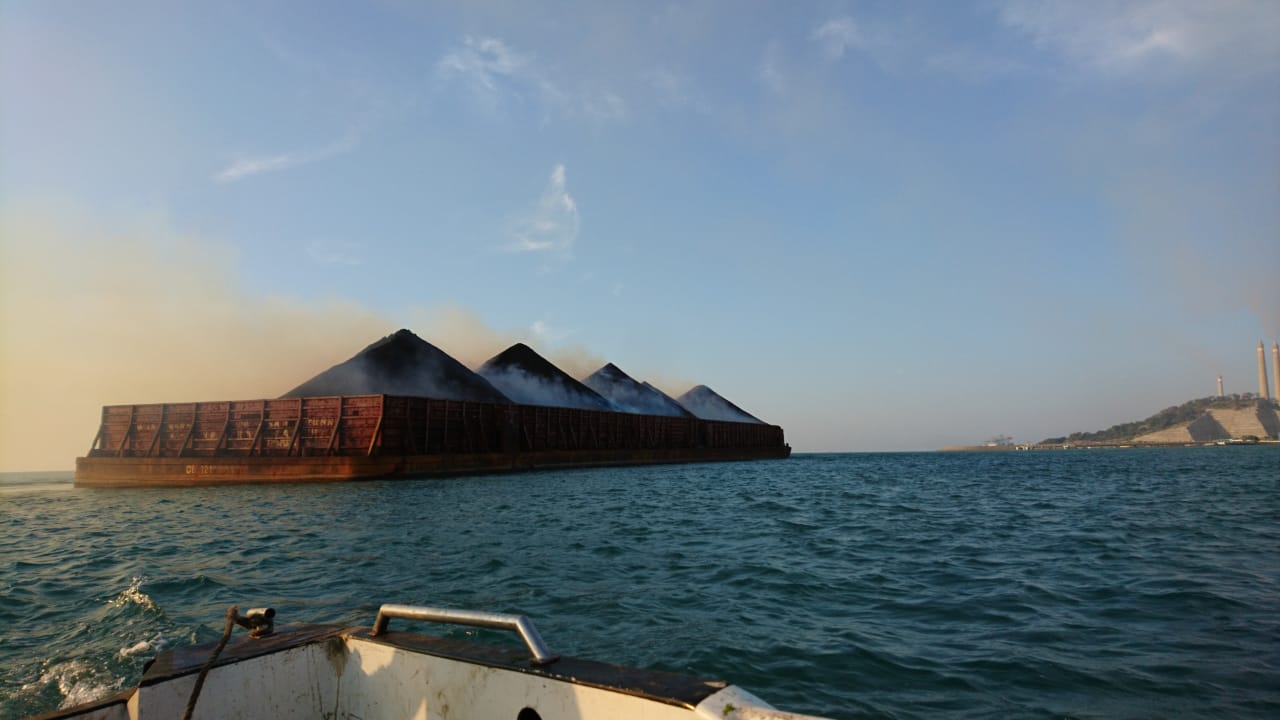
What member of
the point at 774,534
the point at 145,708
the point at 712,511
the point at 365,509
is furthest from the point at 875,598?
the point at 365,509

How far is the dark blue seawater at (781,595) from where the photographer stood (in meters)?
5.27

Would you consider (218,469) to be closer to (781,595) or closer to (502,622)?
(781,595)

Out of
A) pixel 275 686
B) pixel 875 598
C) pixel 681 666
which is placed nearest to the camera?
pixel 275 686

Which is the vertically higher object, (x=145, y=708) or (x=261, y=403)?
(x=261, y=403)

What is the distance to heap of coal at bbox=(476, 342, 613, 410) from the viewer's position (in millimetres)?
89625

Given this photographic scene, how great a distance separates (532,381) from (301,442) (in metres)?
52.8

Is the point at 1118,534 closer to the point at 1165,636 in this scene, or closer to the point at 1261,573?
the point at 1261,573

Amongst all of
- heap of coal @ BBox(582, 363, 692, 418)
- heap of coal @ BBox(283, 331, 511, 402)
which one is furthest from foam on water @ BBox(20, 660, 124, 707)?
heap of coal @ BBox(582, 363, 692, 418)

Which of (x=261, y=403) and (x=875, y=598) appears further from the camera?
(x=261, y=403)

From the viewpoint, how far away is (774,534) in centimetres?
1377

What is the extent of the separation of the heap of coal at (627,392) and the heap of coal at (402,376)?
45845mm

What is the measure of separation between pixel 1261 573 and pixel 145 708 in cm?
1308

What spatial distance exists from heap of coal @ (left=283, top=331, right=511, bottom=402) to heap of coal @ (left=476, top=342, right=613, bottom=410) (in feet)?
41.2

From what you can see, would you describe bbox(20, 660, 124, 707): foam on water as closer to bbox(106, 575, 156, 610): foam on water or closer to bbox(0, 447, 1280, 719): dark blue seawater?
bbox(0, 447, 1280, 719): dark blue seawater
